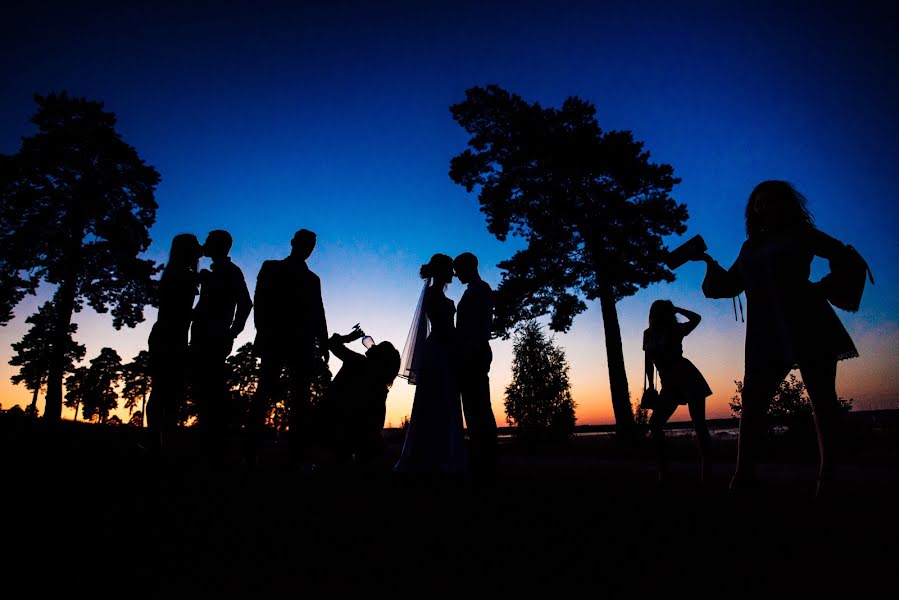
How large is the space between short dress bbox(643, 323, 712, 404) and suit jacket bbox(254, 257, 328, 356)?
407cm

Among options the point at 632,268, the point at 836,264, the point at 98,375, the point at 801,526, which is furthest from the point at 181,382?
the point at 98,375

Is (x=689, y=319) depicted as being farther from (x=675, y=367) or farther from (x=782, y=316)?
(x=782, y=316)

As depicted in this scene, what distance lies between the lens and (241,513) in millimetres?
2557

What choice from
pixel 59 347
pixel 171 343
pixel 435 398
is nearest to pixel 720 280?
pixel 435 398

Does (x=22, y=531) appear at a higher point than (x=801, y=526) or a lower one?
higher

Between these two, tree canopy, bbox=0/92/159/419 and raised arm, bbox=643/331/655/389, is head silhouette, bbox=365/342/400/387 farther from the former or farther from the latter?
tree canopy, bbox=0/92/159/419

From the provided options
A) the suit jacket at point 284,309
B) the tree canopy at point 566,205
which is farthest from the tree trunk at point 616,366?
the suit jacket at point 284,309

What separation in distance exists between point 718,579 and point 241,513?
2.36 metres

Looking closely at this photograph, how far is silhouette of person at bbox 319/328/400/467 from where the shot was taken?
566cm

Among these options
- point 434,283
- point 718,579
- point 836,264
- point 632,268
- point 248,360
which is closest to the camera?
point 718,579

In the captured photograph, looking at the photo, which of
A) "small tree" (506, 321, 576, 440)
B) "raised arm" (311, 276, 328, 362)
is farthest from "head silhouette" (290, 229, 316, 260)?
"small tree" (506, 321, 576, 440)

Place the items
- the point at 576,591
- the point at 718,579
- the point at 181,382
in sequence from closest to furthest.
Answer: the point at 576,591
the point at 718,579
the point at 181,382

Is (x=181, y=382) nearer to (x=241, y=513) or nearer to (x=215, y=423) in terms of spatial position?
(x=215, y=423)

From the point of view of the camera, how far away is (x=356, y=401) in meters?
5.89
